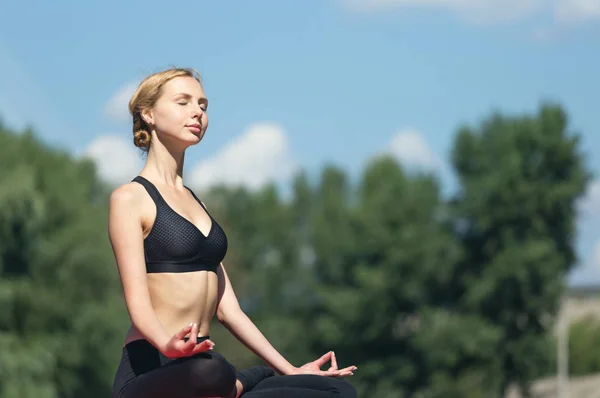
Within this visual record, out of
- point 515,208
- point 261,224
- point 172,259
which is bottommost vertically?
point 172,259

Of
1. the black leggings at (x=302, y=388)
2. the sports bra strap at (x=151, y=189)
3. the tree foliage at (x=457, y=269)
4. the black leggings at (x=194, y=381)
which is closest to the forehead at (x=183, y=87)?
the sports bra strap at (x=151, y=189)

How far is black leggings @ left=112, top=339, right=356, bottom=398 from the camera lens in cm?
465

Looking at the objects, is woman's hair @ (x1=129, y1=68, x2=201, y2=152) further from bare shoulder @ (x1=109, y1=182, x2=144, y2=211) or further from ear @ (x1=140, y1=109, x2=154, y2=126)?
bare shoulder @ (x1=109, y1=182, x2=144, y2=211)

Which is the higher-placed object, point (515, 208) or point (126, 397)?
point (515, 208)

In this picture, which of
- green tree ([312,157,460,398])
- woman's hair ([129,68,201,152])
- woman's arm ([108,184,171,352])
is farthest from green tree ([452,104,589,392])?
woman's arm ([108,184,171,352])

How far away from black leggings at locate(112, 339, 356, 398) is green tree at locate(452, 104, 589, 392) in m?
58.9

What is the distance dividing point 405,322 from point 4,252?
118 ft

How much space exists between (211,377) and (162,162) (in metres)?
0.99

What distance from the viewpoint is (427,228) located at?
69.7 m

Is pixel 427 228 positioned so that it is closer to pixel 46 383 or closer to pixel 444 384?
pixel 444 384

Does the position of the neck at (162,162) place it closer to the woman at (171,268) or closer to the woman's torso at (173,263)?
the woman at (171,268)

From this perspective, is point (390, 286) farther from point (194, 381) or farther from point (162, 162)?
point (194, 381)

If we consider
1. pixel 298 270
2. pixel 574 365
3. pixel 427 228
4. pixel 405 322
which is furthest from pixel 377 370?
pixel 574 365

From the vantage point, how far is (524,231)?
216ft
